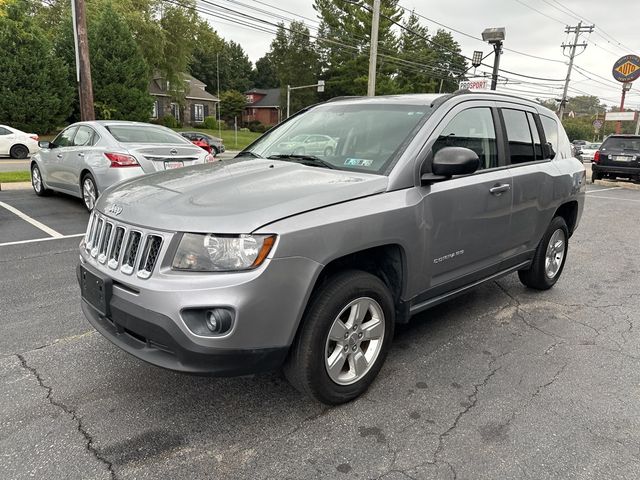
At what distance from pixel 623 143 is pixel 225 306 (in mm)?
18403

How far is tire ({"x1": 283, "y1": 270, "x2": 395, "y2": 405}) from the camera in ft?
8.43

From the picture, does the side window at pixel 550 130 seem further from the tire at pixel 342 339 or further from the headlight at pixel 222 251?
the headlight at pixel 222 251

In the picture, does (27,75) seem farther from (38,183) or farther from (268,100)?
(268,100)

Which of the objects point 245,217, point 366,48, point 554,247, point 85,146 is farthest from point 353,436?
point 366,48

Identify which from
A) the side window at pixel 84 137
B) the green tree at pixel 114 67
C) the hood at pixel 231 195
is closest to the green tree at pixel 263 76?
the green tree at pixel 114 67

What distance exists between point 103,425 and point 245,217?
1.37m

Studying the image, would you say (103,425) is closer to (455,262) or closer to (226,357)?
(226,357)

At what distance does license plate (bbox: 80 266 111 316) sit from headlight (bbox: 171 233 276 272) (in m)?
0.48

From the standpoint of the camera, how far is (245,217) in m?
2.37

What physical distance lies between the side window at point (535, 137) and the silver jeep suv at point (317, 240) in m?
0.30

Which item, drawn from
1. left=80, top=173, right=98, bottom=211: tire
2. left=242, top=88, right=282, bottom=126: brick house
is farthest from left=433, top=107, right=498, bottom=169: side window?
left=242, top=88, right=282, bottom=126: brick house

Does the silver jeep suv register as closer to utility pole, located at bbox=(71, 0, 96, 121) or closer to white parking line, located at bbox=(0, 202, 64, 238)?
white parking line, located at bbox=(0, 202, 64, 238)

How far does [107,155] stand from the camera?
7.57m

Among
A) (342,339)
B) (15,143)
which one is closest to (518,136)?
(342,339)
